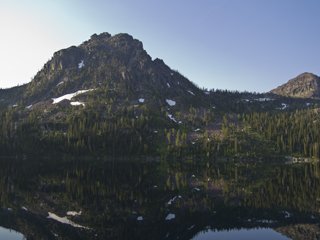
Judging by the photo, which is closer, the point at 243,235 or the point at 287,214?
the point at 243,235

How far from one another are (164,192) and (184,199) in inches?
360

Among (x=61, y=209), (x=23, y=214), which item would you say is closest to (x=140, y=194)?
(x=61, y=209)

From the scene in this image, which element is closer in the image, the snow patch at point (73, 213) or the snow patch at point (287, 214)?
the snow patch at point (73, 213)

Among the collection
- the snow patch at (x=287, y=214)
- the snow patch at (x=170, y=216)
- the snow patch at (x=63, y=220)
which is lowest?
the snow patch at (x=287, y=214)

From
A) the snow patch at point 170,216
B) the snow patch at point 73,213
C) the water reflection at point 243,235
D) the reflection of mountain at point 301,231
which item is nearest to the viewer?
the water reflection at point 243,235

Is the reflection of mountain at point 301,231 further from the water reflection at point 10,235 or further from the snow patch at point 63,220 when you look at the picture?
the water reflection at point 10,235

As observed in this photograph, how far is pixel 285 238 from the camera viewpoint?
133ft

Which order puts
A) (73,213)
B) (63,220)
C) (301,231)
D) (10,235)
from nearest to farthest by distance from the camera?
(10,235), (301,231), (63,220), (73,213)

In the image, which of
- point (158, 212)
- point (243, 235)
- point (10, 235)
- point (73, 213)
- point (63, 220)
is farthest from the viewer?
point (158, 212)

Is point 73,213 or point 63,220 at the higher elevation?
point 63,220

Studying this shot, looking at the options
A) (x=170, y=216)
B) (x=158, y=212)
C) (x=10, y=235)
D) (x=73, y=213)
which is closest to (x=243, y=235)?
(x=170, y=216)

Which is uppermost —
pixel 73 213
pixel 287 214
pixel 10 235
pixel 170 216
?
pixel 10 235

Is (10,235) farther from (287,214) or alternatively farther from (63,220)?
(287,214)

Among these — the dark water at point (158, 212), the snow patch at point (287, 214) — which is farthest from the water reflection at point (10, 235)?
the snow patch at point (287, 214)
